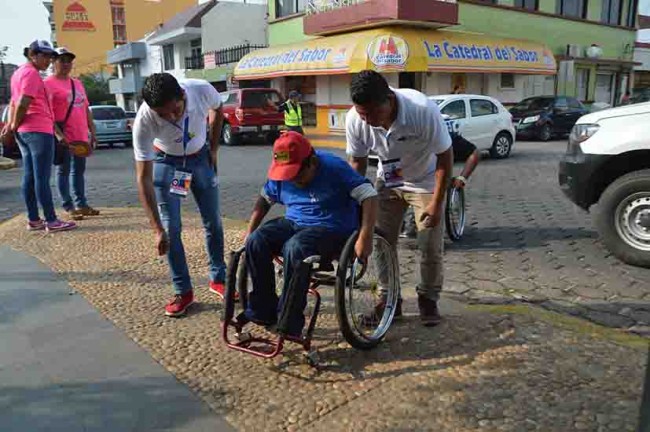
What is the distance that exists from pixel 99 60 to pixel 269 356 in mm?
66382

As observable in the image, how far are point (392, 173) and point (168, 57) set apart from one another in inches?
1457

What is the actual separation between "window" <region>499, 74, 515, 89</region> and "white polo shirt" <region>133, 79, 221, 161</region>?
2107 centimetres

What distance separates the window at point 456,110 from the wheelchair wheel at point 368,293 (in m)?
9.13

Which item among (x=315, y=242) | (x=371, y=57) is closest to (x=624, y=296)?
(x=315, y=242)

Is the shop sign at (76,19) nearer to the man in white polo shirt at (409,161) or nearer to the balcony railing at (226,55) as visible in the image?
the balcony railing at (226,55)

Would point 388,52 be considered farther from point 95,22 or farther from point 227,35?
point 95,22

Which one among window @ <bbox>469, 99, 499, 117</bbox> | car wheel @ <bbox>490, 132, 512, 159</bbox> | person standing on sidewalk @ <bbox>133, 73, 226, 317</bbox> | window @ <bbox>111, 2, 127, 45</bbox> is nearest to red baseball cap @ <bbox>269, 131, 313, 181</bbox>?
person standing on sidewalk @ <bbox>133, 73, 226, 317</bbox>

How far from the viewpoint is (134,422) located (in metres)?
2.70

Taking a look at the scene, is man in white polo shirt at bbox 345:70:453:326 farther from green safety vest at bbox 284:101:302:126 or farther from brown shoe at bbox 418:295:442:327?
green safety vest at bbox 284:101:302:126

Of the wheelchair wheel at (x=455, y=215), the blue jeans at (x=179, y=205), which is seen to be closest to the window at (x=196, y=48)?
the wheelchair wheel at (x=455, y=215)

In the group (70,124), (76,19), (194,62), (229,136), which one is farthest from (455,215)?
(76,19)

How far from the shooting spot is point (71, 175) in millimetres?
6898

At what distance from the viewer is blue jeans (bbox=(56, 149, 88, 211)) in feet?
22.2

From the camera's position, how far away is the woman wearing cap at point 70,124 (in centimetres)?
630
